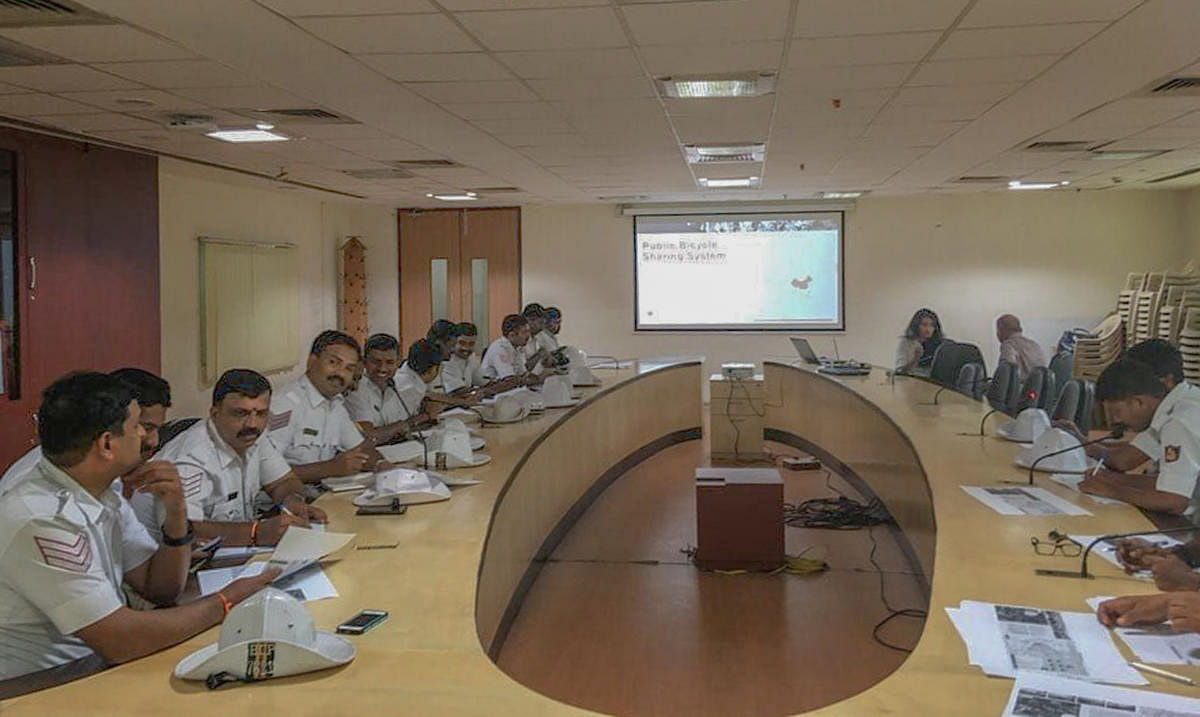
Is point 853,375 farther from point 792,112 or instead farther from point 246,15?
point 246,15

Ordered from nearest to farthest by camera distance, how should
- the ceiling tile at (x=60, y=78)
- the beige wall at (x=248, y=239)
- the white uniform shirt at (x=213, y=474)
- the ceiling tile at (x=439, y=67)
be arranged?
the white uniform shirt at (x=213, y=474) < the ceiling tile at (x=439, y=67) < the ceiling tile at (x=60, y=78) < the beige wall at (x=248, y=239)

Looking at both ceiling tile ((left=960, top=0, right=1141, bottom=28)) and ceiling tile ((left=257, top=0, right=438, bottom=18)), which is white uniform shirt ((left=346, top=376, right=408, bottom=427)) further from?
ceiling tile ((left=960, top=0, right=1141, bottom=28))

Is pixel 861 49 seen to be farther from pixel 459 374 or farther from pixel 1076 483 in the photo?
pixel 459 374

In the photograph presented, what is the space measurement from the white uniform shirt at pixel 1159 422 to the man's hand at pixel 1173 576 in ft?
3.53

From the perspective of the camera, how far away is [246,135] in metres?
5.86

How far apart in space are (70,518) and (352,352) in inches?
84.5

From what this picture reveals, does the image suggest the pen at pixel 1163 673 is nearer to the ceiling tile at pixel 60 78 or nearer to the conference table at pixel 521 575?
the conference table at pixel 521 575

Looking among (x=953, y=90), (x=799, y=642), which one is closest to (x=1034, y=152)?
(x=953, y=90)

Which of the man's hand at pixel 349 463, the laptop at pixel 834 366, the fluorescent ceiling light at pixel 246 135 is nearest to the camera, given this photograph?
the man's hand at pixel 349 463

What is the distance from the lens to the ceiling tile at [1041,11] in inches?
127

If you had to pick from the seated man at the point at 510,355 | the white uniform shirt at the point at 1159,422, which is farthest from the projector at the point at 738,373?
the white uniform shirt at the point at 1159,422

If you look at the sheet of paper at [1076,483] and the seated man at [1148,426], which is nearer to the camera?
the seated man at [1148,426]

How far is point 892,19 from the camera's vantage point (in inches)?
133

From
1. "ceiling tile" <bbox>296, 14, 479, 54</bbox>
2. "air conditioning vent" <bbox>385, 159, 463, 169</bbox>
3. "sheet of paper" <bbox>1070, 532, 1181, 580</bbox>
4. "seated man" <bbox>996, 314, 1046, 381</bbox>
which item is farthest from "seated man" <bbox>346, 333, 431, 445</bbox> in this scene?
"seated man" <bbox>996, 314, 1046, 381</bbox>
